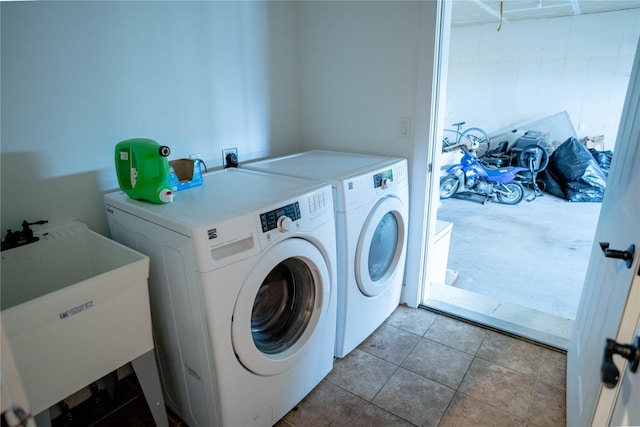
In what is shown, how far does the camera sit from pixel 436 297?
7.90 ft

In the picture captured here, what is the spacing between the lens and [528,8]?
517cm

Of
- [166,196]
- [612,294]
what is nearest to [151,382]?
[166,196]

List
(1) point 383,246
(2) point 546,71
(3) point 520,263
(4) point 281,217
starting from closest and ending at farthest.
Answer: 1. (4) point 281,217
2. (1) point 383,246
3. (3) point 520,263
4. (2) point 546,71

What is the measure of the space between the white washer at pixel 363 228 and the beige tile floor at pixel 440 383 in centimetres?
17

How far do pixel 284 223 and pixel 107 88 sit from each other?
0.93 m

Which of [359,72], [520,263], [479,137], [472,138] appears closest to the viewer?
[359,72]

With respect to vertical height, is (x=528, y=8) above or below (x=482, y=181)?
above

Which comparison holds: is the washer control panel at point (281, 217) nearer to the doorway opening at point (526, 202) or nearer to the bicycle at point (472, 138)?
the doorway opening at point (526, 202)

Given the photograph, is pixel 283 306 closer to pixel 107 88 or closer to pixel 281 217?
pixel 281 217

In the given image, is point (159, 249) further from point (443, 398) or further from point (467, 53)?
point (467, 53)

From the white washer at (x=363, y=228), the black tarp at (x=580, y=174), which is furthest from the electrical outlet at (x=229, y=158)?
the black tarp at (x=580, y=174)

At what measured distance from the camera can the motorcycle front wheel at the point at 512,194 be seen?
520 cm

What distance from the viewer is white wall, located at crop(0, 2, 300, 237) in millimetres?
1297

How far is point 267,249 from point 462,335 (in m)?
1.37
